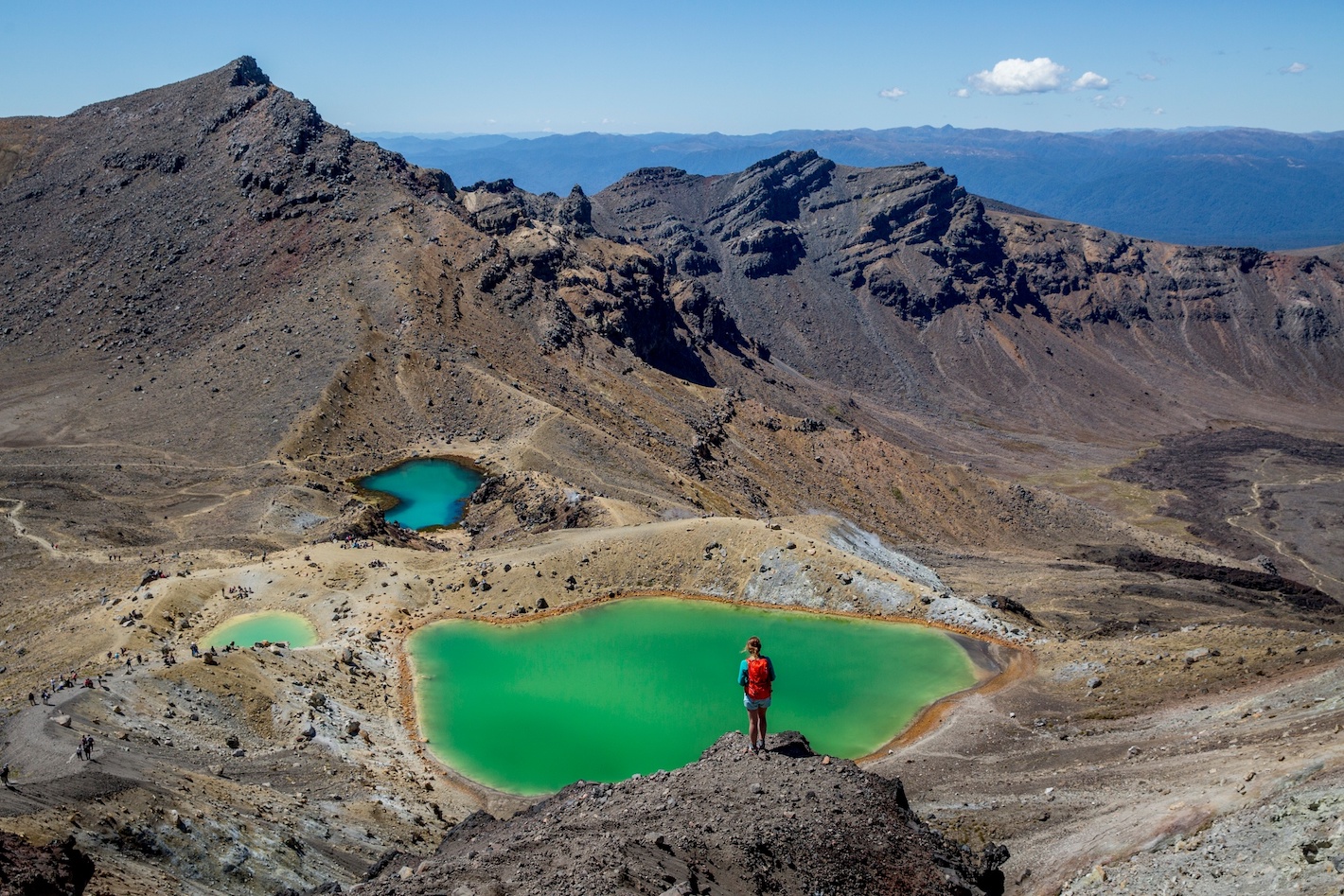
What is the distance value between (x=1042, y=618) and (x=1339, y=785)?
39.3 meters

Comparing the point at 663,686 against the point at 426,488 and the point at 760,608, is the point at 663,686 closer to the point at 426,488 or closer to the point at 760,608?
the point at 760,608

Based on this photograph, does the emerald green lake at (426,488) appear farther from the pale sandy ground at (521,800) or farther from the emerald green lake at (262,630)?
the emerald green lake at (262,630)

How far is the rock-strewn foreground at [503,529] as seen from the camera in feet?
72.2

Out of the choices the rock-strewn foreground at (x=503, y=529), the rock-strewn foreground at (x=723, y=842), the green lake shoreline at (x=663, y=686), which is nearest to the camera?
the rock-strewn foreground at (x=723, y=842)

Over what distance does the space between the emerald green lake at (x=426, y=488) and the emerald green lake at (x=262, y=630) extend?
78.1 ft

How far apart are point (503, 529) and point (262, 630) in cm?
2225

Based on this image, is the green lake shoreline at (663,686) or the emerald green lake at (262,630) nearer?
the green lake shoreline at (663,686)

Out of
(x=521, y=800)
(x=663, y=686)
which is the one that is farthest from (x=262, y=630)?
(x=663, y=686)

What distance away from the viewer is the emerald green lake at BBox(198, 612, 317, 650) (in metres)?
39.5

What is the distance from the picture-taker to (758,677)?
2228cm

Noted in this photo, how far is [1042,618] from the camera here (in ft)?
186

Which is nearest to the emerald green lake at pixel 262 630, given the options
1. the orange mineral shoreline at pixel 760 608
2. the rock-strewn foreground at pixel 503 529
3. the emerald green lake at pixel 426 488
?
the rock-strewn foreground at pixel 503 529

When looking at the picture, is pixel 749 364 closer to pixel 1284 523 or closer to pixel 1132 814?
pixel 1284 523

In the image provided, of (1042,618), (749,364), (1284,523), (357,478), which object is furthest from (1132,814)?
(749,364)
